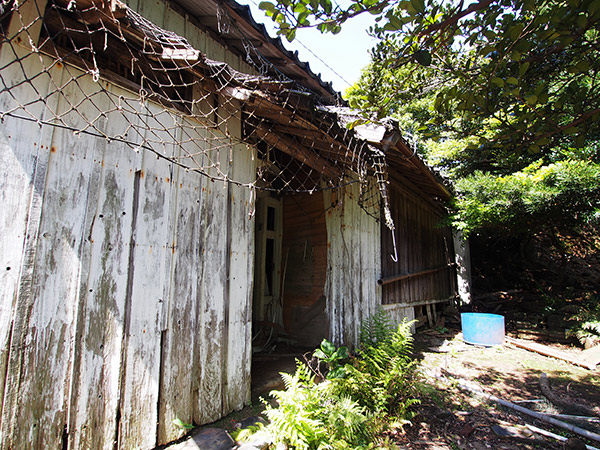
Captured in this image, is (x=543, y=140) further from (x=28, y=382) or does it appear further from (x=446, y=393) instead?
(x=28, y=382)

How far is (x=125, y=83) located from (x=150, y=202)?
0.93 meters

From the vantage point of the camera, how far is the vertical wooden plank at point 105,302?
1.97m

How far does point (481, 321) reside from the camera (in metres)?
6.41

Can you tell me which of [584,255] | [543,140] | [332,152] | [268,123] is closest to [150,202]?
[268,123]

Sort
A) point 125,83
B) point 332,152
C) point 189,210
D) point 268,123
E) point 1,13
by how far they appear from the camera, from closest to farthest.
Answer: point 1,13 → point 125,83 → point 189,210 → point 268,123 → point 332,152

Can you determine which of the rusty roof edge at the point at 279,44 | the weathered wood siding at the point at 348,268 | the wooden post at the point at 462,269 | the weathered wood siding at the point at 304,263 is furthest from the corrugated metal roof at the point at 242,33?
the wooden post at the point at 462,269

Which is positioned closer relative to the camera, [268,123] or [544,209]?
[268,123]

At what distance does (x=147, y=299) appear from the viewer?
2342 millimetres

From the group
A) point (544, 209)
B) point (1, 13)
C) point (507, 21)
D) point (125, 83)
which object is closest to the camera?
point (1, 13)

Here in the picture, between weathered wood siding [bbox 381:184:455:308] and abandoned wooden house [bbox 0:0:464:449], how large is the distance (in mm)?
2758

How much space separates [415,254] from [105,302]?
21.7 feet

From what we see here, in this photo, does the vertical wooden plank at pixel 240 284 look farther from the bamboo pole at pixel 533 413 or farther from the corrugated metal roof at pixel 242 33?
the bamboo pole at pixel 533 413

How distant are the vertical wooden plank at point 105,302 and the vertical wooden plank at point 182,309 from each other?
1.18 ft

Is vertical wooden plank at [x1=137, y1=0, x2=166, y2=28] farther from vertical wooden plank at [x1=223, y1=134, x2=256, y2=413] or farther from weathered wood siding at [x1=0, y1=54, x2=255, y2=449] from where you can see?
vertical wooden plank at [x1=223, y1=134, x2=256, y2=413]
